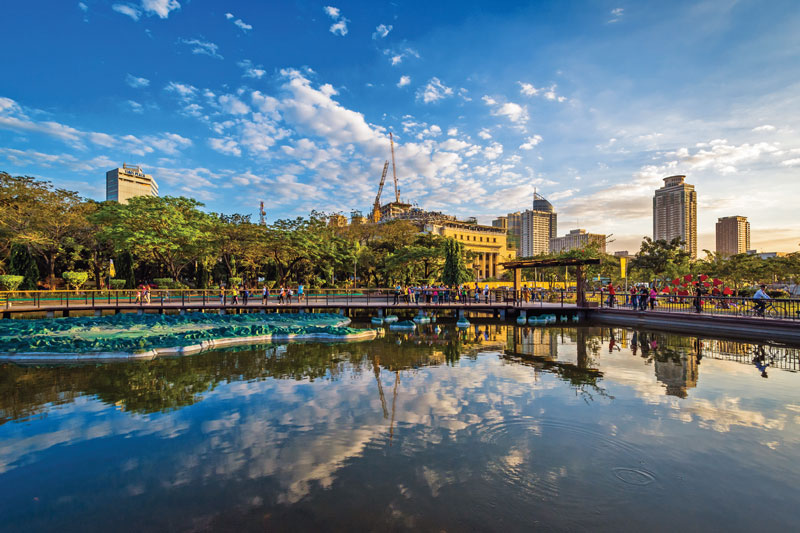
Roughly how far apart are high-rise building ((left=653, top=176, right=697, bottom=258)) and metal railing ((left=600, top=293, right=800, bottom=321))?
570 ft

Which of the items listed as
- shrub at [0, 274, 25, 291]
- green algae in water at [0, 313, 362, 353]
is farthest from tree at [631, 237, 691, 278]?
shrub at [0, 274, 25, 291]

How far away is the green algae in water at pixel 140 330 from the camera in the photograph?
1659cm

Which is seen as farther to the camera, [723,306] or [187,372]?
[723,306]

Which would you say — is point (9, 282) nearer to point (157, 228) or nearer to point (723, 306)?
point (157, 228)

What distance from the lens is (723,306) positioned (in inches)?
946

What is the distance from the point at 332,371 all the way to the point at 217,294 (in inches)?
1030

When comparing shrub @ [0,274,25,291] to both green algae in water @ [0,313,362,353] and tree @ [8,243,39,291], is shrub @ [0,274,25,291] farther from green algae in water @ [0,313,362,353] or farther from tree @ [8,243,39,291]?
green algae in water @ [0,313,362,353]

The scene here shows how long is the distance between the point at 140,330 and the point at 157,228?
18.5m

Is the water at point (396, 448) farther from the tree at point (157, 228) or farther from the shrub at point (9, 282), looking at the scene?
the shrub at point (9, 282)

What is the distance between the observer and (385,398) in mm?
11281

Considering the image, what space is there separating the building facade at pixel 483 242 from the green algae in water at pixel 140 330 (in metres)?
99.0

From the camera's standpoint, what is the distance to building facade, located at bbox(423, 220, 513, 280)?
126 metres

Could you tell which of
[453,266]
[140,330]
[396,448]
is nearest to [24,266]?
[140,330]

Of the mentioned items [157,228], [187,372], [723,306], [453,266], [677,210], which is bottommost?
[187,372]
